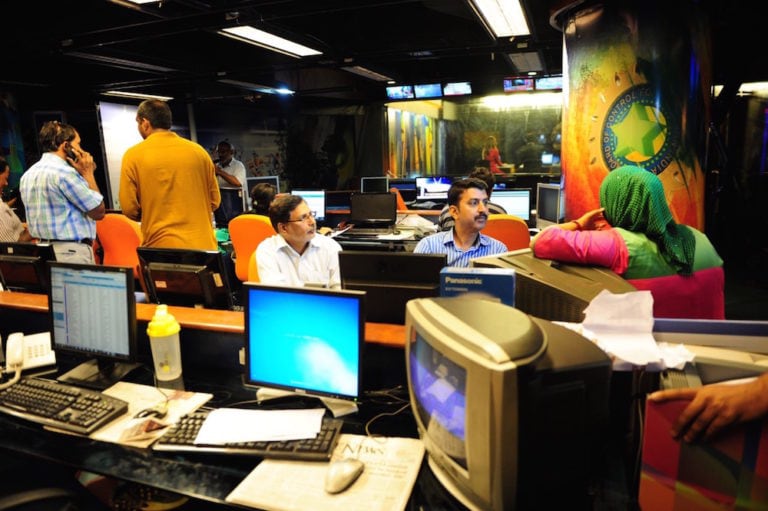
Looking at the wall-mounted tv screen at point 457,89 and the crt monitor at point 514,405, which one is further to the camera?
the wall-mounted tv screen at point 457,89

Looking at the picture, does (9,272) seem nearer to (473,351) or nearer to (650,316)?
(473,351)

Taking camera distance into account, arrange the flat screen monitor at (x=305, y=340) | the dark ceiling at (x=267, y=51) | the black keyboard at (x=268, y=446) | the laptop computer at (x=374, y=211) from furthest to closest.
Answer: the laptop computer at (x=374, y=211), the dark ceiling at (x=267, y=51), the flat screen monitor at (x=305, y=340), the black keyboard at (x=268, y=446)

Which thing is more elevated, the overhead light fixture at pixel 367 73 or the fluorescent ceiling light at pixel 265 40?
the overhead light fixture at pixel 367 73

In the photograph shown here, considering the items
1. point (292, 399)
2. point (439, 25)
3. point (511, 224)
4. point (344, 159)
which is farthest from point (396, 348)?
point (344, 159)

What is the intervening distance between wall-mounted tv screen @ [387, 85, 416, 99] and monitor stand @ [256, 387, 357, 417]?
8.45 m

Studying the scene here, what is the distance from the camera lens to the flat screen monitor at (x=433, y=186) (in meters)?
8.01

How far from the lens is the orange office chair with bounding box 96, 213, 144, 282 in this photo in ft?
14.9

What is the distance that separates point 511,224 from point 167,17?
11.2 ft

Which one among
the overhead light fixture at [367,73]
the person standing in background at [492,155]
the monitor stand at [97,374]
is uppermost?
the overhead light fixture at [367,73]

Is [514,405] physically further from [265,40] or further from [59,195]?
[265,40]

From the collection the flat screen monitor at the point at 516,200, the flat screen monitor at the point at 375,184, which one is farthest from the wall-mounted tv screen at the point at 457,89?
the flat screen monitor at the point at 516,200

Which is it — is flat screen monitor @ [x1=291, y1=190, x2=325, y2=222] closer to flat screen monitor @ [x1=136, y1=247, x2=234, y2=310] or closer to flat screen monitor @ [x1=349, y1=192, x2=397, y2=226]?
flat screen monitor @ [x1=349, y1=192, x2=397, y2=226]

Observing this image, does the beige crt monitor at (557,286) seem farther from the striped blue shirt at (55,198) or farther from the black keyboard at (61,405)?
the striped blue shirt at (55,198)

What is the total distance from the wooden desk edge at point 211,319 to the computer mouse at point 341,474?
52 cm
